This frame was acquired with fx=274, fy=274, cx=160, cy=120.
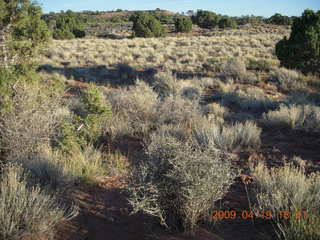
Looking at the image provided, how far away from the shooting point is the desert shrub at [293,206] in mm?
2617

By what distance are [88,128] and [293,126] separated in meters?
4.75

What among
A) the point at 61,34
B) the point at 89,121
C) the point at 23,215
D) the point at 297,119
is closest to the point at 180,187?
the point at 23,215

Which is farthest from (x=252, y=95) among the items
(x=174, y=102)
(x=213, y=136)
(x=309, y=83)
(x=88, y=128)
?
(x=88, y=128)

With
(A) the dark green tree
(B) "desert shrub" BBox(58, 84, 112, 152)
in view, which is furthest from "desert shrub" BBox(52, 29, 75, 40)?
(B) "desert shrub" BBox(58, 84, 112, 152)

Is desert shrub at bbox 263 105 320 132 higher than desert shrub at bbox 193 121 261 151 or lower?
higher

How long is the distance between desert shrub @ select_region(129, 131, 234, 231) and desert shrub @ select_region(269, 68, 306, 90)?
Result: 9787 millimetres

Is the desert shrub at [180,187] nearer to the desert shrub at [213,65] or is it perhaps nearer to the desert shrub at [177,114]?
the desert shrub at [177,114]

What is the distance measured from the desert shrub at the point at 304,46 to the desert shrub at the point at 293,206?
33.2ft

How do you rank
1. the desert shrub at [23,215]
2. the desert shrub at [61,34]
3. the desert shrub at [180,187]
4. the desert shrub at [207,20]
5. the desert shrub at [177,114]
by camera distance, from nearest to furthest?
the desert shrub at [23,215] → the desert shrub at [180,187] → the desert shrub at [177,114] → the desert shrub at [61,34] → the desert shrub at [207,20]

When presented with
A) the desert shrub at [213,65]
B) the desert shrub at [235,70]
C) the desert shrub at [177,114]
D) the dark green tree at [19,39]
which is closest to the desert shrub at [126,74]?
the desert shrub at [213,65]

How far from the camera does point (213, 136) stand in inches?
213

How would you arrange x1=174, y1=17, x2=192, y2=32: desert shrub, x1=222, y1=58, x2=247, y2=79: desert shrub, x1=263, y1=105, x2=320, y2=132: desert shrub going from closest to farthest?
x1=263, y1=105, x2=320, y2=132: desert shrub
x1=222, y1=58, x2=247, y2=79: desert shrub
x1=174, y1=17, x2=192, y2=32: desert shrub

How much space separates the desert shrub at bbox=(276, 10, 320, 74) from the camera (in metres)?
11.7

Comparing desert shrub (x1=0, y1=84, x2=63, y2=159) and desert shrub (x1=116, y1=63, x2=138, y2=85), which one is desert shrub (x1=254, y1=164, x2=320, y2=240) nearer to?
desert shrub (x1=0, y1=84, x2=63, y2=159)
